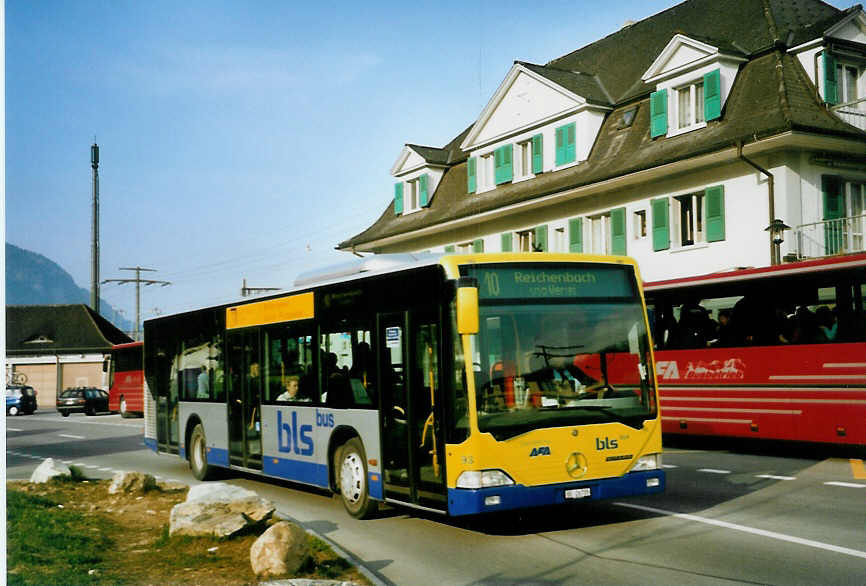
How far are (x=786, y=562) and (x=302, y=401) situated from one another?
6.49 m

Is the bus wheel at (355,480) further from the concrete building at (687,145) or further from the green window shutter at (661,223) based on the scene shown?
the green window shutter at (661,223)

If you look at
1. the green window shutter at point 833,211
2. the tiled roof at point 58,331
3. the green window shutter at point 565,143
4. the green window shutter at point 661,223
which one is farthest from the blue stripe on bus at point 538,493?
the tiled roof at point 58,331

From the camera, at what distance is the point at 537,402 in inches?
375

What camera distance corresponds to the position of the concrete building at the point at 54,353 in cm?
7600

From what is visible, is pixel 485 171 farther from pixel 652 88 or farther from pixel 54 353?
pixel 54 353

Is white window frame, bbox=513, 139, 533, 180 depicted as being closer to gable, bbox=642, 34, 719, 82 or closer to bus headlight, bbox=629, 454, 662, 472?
gable, bbox=642, 34, 719, 82

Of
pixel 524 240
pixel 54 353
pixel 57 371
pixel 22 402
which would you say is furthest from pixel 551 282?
pixel 54 353

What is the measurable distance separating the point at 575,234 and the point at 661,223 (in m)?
4.01

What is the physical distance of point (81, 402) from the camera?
53781 mm

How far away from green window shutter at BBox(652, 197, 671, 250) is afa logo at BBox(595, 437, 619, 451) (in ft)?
67.7

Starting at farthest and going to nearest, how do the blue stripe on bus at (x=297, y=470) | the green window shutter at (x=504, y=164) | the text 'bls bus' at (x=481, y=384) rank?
the green window shutter at (x=504, y=164) < the blue stripe on bus at (x=297, y=470) < the text 'bls bus' at (x=481, y=384)

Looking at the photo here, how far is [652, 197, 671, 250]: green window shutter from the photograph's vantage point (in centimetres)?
2964

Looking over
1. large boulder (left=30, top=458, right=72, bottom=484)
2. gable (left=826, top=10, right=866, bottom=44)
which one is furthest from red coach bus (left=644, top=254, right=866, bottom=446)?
gable (left=826, top=10, right=866, bottom=44)

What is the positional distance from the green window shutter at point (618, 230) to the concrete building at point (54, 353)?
5251cm
